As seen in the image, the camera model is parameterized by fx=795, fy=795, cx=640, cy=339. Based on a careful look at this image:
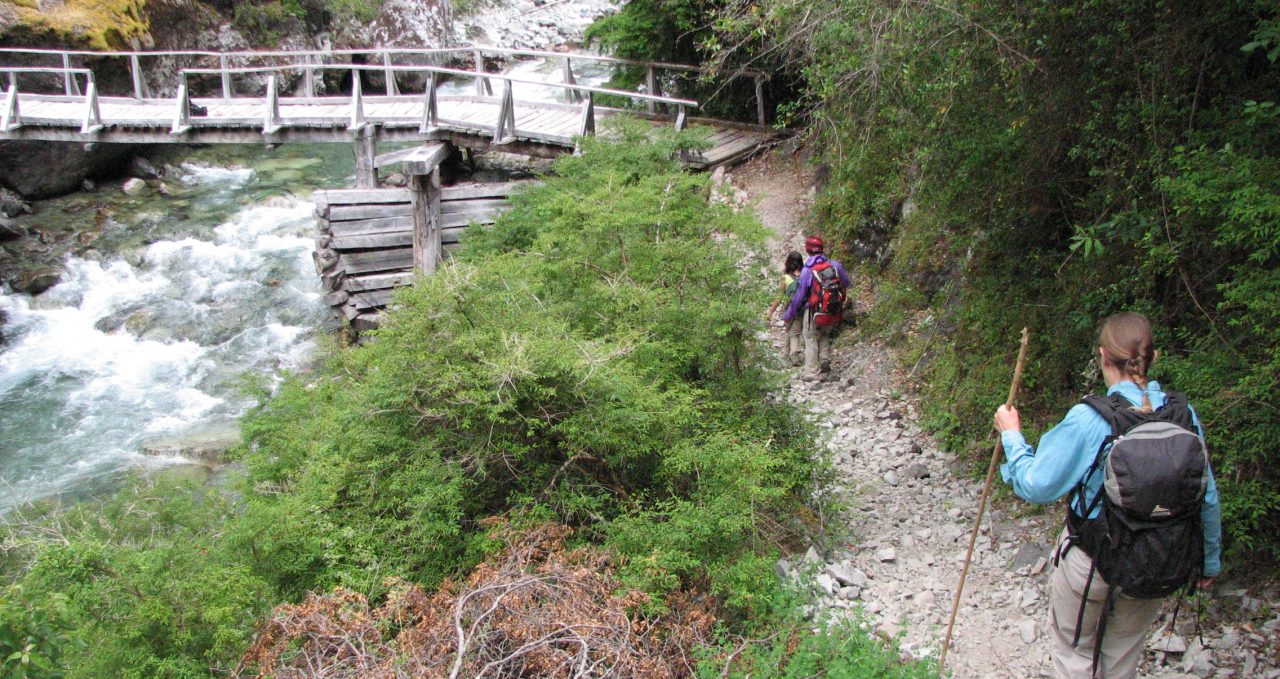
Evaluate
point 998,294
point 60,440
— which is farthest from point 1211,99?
point 60,440

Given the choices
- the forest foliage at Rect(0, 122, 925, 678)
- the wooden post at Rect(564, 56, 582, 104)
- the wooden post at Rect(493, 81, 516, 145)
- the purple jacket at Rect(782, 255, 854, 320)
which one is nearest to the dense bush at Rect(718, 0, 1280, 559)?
the purple jacket at Rect(782, 255, 854, 320)

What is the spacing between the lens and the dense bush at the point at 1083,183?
4070mm

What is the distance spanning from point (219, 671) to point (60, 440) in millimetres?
9300

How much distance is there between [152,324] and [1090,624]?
1510 centimetres

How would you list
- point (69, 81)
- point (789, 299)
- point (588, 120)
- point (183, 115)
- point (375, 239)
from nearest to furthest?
point (789, 299)
point (375, 239)
point (588, 120)
point (183, 115)
point (69, 81)

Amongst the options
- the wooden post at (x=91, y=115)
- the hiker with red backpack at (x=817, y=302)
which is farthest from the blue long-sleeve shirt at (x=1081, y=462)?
the wooden post at (x=91, y=115)

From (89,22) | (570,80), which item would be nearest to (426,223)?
(570,80)

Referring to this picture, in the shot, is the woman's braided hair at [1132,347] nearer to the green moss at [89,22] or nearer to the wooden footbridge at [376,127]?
the wooden footbridge at [376,127]

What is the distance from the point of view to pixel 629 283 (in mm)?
6660

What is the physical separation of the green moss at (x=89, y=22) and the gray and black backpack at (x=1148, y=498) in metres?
22.3

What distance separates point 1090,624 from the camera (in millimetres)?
3561

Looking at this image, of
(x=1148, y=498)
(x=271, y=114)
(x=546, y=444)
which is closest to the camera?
(x=1148, y=498)

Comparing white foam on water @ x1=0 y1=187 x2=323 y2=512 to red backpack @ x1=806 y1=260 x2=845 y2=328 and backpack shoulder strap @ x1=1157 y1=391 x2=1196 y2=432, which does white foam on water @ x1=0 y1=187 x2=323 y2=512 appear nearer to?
red backpack @ x1=806 y1=260 x2=845 y2=328

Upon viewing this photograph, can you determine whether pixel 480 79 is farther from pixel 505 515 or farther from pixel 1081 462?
pixel 1081 462
